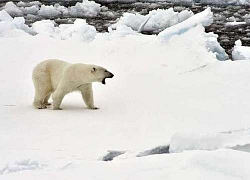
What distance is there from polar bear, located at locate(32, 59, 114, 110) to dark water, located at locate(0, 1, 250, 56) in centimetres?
515

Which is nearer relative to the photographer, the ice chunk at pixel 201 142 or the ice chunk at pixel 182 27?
the ice chunk at pixel 201 142

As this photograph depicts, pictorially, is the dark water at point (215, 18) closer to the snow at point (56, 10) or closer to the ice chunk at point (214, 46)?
the snow at point (56, 10)

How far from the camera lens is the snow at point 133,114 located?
7.80ft

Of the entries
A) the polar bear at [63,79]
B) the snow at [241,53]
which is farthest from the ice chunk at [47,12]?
the polar bear at [63,79]

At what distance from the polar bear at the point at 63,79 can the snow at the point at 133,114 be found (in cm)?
15

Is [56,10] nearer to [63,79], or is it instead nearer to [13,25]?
[13,25]

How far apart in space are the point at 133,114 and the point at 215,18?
9465mm

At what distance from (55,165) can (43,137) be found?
29.7 inches

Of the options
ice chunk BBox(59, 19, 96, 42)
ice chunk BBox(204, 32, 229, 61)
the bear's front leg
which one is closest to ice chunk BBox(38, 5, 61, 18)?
ice chunk BBox(59, 19, 96, 42)

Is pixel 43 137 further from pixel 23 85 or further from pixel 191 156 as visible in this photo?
pixel 23 85

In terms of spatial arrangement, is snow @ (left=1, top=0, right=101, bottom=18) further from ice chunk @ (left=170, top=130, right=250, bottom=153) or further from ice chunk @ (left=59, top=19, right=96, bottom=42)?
ice chunk @ (left=170, top=130, right=250, bottom=153)

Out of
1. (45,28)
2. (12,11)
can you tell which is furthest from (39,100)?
(12,11)

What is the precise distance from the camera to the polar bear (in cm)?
441

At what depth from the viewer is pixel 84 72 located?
4.40 m
